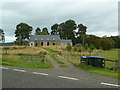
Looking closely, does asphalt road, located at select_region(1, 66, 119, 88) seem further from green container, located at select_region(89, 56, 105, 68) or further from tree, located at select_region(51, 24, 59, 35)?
tree, located at select_region(51, 24, 59, 35)

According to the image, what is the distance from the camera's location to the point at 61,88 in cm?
523

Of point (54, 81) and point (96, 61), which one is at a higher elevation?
point (96, 61)

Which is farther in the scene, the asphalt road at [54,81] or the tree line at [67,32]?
the tree line at [67,32]

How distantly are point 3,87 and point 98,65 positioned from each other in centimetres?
834

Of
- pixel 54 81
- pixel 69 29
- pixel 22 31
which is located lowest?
pixel 54 81

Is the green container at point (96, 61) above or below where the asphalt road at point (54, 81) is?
above

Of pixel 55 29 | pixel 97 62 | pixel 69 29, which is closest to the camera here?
pixel 97 62

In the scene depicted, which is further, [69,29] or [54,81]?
[69,29]

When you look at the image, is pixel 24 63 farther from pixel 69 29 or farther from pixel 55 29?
pixel 55 29

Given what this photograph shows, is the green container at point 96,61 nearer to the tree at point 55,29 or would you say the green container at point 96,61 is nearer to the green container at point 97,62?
the green container at point 97,62

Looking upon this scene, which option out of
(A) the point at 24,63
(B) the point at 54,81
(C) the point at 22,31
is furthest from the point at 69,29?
(B) the point at 54,81

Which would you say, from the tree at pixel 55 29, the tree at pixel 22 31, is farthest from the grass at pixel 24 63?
the tree at pixel 55 29

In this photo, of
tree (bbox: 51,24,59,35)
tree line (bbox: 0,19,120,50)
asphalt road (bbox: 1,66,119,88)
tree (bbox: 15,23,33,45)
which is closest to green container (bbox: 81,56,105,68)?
asphalt road (bbox: 1,66,119,88)

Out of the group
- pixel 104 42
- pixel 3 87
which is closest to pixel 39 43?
pixel 104 42
